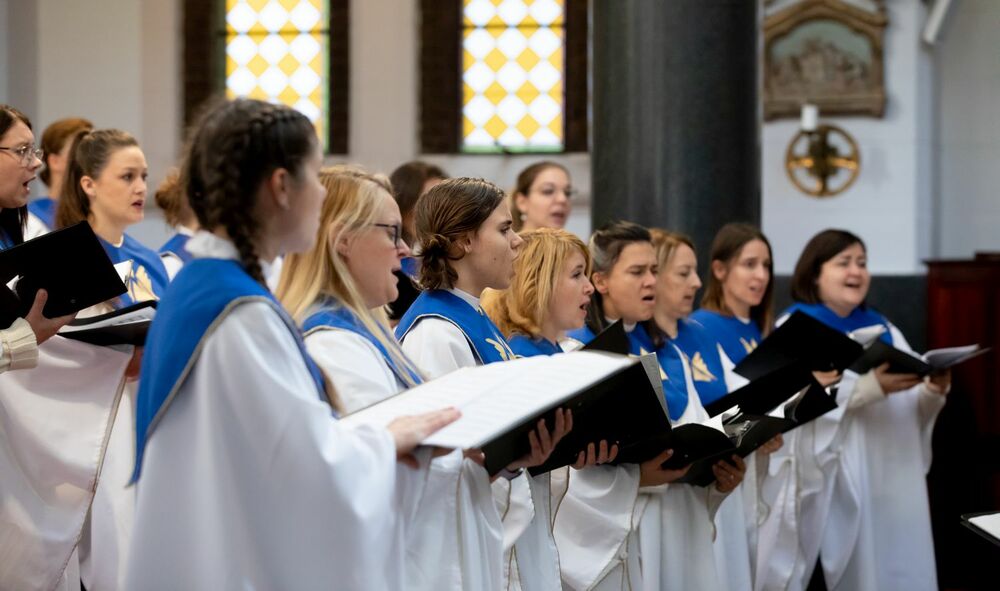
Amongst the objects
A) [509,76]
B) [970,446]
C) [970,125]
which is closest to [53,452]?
[970,446]

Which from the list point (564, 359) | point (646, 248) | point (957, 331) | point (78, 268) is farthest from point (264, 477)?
point (957, 331)

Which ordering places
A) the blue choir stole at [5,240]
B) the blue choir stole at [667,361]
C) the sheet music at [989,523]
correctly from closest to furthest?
the sheet music at [989,523] < the blue choir stole at [5,240] < the blue choir stole at [667,361]

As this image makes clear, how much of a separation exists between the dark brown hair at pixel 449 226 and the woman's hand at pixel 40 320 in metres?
0.96

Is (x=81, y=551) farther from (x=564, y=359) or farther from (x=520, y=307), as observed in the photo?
(x=564, y=359)

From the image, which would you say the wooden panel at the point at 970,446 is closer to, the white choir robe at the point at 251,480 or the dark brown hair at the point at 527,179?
the dark brown hair at the point at 527,179

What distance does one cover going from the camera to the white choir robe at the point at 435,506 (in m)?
2.66

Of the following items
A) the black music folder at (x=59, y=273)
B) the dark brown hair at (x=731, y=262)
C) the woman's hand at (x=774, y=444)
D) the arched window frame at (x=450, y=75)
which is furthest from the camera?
the arched window frame at (x=450, y=75)

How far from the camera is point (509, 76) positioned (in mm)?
9516

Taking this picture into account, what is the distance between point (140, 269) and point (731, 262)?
7.59 ft

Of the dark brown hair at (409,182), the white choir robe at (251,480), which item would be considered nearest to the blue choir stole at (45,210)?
the dark brown hair at (409,182)

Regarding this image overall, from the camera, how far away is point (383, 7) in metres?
9.35

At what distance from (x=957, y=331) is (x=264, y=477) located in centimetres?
613

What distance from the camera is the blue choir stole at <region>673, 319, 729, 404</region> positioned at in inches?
191

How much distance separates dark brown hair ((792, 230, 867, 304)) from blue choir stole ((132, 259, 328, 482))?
434 cm
